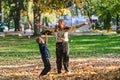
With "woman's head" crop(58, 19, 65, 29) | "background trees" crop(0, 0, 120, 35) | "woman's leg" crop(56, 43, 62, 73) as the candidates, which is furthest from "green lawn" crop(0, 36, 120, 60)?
"woman's head" crop(58, 19, 65, 29)

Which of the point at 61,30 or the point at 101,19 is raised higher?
the point at 61,30

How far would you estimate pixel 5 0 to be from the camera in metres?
57.6

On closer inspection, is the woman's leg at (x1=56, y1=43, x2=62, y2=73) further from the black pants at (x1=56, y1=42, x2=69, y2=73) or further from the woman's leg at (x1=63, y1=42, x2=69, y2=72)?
the woman's leg at (x1=63, y1=42, x2=69, y2=72)

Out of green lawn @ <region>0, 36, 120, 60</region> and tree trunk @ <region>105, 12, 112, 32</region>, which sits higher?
green lawn @ <region>0, 36, 120, 60</region>

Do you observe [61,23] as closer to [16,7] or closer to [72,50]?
[72,50]

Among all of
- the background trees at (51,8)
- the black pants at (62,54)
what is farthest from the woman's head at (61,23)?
the background trees at (51,8)

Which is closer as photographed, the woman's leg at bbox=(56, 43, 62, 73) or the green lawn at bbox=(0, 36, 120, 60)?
the woman's leg at bbox=(56, 43, 62, 73)

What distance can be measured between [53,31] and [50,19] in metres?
48.7

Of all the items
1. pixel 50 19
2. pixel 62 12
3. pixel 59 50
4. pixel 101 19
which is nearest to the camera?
pixel 59 50

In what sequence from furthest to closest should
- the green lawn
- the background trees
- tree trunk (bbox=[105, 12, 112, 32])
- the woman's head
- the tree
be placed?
tree trunk (bbox=[105, 12, 112, 32]) → the tree → the background trees → the green lawn → the woman's head

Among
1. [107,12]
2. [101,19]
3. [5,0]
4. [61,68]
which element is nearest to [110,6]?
[107,12]

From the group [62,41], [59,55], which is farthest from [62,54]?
[62,41]

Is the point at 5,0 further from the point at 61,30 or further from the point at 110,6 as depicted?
the point at 61,30

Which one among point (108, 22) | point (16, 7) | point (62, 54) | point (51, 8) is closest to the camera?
point (62, 54)
